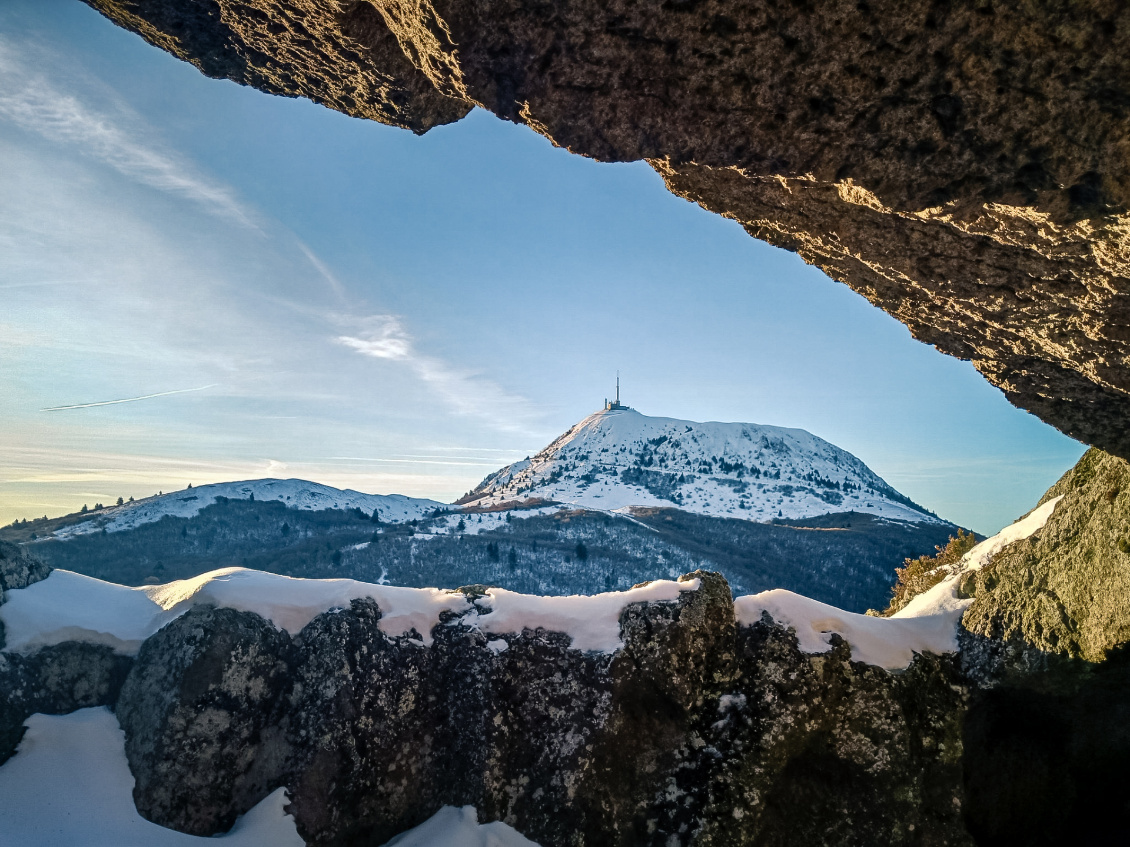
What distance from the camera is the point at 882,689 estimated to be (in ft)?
32.3

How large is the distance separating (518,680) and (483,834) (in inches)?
87.7

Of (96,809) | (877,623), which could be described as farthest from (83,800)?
(877,623)

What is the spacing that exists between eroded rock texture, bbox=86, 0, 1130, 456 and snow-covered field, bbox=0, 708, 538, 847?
32.0ft

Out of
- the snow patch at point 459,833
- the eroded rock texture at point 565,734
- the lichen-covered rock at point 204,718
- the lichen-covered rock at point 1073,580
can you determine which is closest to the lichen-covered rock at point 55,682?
the lichen-covered rock at point 204,718

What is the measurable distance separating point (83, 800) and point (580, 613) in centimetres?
764

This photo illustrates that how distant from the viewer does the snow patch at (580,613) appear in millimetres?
10297

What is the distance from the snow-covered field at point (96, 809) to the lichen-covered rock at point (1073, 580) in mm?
8451

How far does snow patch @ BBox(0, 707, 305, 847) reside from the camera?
8297 mm

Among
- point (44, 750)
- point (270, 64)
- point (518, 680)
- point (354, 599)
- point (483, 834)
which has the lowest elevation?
point (483, 834)

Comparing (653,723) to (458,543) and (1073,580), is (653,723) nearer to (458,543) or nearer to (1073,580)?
(1073,580)

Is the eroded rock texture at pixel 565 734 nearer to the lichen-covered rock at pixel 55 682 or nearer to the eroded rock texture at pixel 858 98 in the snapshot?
the lichen-covered rock at pixel 55 682

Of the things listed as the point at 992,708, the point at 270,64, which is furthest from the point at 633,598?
the point at 270,64

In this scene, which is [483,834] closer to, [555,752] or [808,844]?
[555,752]

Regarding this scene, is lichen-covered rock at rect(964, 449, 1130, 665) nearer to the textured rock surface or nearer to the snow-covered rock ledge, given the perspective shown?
the snow-covered rock ledge
